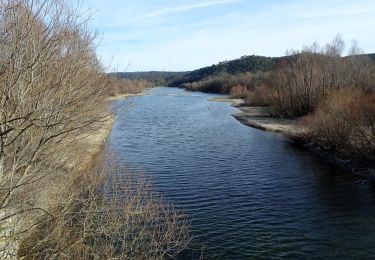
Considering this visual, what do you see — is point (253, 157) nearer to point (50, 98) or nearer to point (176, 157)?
point (176, 157)

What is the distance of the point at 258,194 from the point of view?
21516 mm

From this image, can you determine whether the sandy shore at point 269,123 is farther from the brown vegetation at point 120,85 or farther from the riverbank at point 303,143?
the brown vegetation at point 120,85

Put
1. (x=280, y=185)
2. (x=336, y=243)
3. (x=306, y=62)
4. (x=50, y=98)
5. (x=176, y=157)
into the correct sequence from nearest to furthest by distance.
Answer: (x=50, y=98)
(x=336, y=243)
(x=280, y=185)
(x=176, y=157)
(x=306, y=62)

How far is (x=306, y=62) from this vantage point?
173 feet

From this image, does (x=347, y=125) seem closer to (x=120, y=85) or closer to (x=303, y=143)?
(x=303, y=143)

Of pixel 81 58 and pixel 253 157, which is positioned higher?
pixel 81 58

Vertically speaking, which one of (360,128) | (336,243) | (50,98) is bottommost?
(336,243)

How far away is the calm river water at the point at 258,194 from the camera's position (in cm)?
1552

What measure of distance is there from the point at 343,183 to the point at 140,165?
12.3m

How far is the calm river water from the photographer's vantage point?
1552 centimetres

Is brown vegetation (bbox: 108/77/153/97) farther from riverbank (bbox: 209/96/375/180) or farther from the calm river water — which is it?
riverbank (bbox: 209/96/375/180)

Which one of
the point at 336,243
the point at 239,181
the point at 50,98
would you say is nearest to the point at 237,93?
the point at 239,181

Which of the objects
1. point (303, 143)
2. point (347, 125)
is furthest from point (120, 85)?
point (303, 143)

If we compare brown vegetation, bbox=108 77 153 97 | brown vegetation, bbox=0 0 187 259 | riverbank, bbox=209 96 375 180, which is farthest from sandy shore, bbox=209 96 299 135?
brown vegetation, bbox=0 0 187 259
